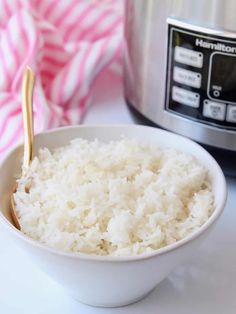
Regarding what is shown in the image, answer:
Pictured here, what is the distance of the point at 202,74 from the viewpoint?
0.61 meters

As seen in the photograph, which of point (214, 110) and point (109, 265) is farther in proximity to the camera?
point (214, 110)

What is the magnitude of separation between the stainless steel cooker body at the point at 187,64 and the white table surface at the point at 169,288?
100 millimetres

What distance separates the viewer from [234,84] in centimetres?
60

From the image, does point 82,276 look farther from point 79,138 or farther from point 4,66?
point 4,66

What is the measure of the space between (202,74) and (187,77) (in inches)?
0.7

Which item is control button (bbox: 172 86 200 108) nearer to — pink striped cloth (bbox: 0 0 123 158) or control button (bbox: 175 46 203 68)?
control button (bbox: 175 46 203 68)

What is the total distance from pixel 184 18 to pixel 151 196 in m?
0.17

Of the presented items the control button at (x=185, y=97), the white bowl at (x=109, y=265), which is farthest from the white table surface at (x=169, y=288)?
the control button at (x=185, y=97)

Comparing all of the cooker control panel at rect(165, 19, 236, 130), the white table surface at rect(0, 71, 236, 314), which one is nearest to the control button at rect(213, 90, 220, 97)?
the cooker control panel at rect(165, 19, 236, 130)

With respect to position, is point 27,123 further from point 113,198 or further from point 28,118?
point 113,198

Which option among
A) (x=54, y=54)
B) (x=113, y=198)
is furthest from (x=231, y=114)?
(x=54, y=54)

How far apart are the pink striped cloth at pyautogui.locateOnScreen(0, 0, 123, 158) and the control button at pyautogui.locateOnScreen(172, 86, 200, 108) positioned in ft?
0.52

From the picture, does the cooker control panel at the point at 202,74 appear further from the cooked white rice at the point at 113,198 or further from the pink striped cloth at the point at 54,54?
the pink striped cloth at the point at 54,54

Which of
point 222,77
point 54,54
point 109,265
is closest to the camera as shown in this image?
point 109,265
